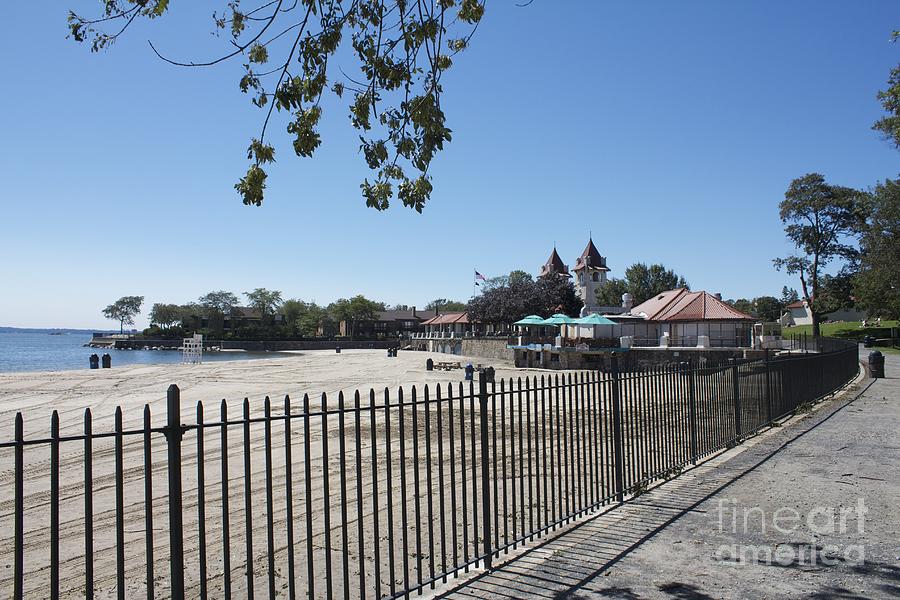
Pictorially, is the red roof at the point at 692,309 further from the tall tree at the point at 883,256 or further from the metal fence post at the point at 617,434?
the metal fence post at the point at 617,434

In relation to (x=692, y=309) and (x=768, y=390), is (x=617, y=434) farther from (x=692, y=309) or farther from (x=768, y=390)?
(x=692, y=309)

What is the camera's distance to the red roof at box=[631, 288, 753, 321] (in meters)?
47.9

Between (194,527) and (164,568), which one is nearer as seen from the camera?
(164,568)

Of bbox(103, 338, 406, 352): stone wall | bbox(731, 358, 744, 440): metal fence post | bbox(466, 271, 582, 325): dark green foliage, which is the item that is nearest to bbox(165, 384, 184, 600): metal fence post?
bbox(731, 358, 744, 440): metal fence post

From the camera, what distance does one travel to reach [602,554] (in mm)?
5621

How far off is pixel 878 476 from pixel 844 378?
611 inches

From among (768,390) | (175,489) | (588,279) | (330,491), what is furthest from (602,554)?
(588,279)

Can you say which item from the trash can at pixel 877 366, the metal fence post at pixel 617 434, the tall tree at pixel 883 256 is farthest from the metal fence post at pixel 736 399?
the tall tree at pixel 883 256

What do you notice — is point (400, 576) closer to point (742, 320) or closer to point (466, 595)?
point (466, 595)

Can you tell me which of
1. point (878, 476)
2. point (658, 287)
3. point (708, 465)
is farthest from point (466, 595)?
point (658, 287)

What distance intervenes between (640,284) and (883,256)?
50253 mm

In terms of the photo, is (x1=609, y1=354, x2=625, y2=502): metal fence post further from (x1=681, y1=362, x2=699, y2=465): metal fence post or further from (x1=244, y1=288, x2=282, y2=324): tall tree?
(x1=244, y1=288, x2=282, y2=324): tall tree

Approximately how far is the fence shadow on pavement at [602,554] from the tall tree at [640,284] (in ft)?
294

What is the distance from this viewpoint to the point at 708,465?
9.30m
